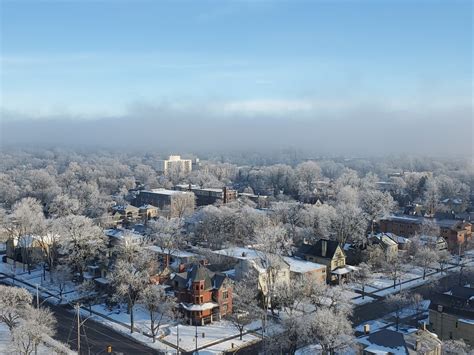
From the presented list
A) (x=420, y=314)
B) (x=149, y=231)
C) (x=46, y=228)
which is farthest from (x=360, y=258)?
(x=46, y=228)

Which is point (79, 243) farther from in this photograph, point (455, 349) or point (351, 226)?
point (455, 349)

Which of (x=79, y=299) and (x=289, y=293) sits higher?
(x=289, y=293)

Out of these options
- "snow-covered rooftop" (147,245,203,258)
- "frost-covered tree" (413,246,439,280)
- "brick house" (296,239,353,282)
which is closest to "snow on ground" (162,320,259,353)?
"snow-covered rooftop" (147,245,203,258)

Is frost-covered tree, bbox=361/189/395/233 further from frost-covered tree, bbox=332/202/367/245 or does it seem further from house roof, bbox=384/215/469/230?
frost-covered tree, bbox=332/202/367/245

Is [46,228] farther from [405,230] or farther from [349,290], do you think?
[405,230]

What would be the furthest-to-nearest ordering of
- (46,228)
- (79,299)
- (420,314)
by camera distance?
(46,228) < (79,299) < (420,314)

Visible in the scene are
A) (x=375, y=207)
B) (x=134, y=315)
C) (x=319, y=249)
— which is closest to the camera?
(x=134, y=315)

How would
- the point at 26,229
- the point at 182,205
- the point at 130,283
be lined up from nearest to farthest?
the point at 130,283 → the point at 26,229 → the point at 182,205

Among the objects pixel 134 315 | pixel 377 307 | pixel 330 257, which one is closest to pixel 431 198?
pixel 330 257
